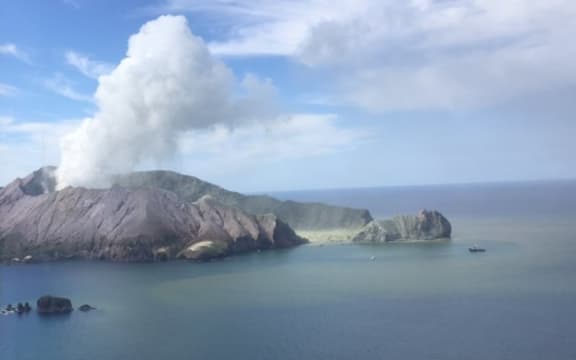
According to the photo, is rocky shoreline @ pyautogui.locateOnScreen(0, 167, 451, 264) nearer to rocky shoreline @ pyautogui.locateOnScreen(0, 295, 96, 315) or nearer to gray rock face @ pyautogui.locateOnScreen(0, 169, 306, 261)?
gray rock face @ pyautogui.locateOnScreen(0, 169, 306, 261)

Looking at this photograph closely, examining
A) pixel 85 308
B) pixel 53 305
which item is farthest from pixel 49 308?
pixel 85 308

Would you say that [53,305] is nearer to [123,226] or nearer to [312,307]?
[312,307]

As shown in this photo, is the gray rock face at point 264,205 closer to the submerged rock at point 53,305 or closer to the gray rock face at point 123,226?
the gray rock face at point 123,226

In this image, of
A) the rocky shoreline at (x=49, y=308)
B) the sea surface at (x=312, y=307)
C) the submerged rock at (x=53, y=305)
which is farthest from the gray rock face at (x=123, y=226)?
the submerged rock at (x=53, y=305)

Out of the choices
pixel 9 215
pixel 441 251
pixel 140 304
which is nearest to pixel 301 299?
pixel 140 304

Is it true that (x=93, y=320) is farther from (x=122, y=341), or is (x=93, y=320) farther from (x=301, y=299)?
(x=301, y=299)
